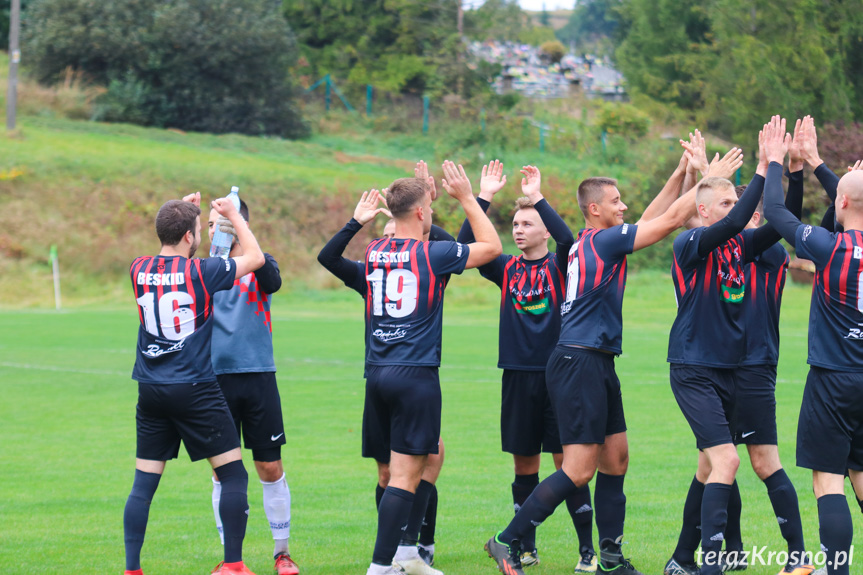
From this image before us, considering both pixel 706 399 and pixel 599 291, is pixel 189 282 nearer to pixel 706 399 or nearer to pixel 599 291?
pixel 599 291

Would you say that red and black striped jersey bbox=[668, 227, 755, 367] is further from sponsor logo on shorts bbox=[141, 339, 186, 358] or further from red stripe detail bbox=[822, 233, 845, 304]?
sponsor logo on shorts bbox=[141, 339, 186, 358]

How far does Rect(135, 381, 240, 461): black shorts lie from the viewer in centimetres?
591

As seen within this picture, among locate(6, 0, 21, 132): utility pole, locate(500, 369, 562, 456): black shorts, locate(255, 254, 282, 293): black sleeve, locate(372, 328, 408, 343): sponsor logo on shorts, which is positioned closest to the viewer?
locate(372, 328, 408, 343): sponsor logo on shorts

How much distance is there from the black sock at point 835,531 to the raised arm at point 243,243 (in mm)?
3715

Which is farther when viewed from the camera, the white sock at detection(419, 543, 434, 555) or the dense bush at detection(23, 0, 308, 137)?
the dense bush at detection(23, 0, 308, 137)

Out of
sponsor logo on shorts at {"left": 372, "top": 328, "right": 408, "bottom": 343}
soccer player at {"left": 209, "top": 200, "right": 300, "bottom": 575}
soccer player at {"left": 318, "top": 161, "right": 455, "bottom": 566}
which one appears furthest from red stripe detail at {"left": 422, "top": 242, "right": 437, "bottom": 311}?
soccer player at {"left": 209, "top": 200, "right": 300, "bottom": 575}

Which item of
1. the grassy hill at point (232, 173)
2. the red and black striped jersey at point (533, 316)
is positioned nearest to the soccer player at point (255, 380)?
the red and black striped jersey at point (533, 316)

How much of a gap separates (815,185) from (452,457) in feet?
83.3

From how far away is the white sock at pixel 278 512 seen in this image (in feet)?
21.8

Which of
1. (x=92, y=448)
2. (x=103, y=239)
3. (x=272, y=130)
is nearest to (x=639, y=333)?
(x=92, y=448)

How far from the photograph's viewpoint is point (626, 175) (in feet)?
148

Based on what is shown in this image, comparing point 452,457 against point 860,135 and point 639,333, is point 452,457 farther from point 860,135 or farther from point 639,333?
point 860,135

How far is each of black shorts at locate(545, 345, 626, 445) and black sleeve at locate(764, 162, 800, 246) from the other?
1317 millimetres

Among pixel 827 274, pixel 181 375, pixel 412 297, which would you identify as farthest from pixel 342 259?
pixel 827 274
